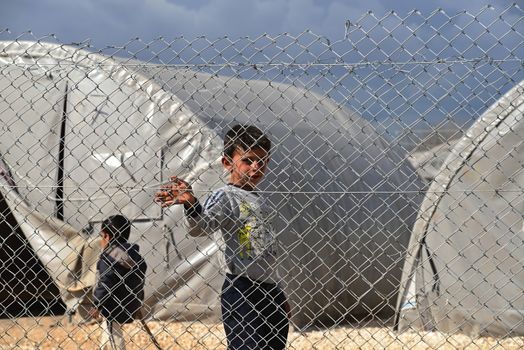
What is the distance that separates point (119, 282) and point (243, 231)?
225cm

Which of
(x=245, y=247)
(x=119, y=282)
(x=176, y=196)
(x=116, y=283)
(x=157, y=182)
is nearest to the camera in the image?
(x=176, y=196)

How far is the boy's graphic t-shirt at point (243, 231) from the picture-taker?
15.9 ft

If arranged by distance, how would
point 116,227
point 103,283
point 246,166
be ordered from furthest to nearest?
point 116,227 → point 103,283 → point 246,166

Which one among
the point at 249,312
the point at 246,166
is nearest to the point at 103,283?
the point at 246,166

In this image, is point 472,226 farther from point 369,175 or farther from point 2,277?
point 2,277

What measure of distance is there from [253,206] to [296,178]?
5.04m

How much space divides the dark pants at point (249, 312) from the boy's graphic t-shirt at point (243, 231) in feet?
0.17

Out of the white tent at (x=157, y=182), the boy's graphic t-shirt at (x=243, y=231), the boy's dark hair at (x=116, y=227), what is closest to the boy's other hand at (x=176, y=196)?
the boy's graphic t-shirt at (x=243, y=231)

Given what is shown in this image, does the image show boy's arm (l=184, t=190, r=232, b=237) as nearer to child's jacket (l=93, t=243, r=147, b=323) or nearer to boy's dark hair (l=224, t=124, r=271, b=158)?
boy's dark hair (l=224, t=124, r=271, b=158)

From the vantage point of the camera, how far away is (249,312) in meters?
4.79

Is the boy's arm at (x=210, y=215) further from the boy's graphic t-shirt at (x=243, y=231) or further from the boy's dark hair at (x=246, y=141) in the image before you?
the boy's dark hair at (x=246, y=141)

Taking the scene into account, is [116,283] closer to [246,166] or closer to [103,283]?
[103,283]

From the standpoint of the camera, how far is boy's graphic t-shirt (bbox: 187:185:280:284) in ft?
15.9

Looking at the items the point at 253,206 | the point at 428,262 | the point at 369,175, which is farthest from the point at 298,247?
the point at 253,206
